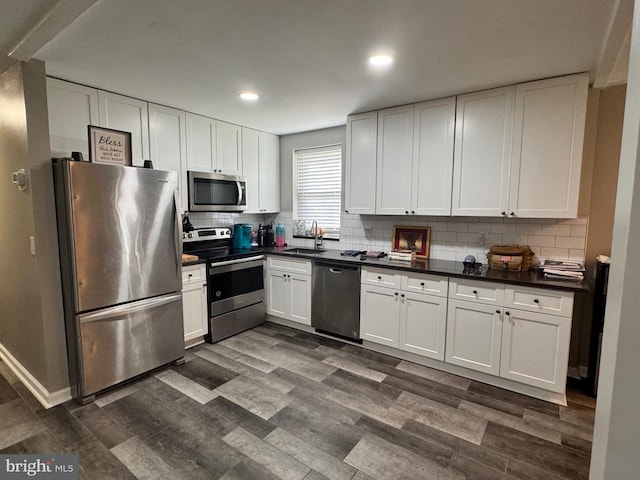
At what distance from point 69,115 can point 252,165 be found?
78.4 inches

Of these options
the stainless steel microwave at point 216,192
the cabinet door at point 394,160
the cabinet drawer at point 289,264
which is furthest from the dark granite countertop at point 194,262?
the cabinet door at point 394,160

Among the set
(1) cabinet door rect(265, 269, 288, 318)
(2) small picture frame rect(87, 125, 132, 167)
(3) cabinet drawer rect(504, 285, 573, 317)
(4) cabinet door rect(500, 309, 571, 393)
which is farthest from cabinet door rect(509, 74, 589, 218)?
(2) small picture frame rect(87, 125, 132, 167)

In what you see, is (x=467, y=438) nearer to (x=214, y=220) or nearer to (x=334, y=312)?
(x=334, y=312)

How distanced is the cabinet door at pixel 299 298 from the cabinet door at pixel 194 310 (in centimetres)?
96

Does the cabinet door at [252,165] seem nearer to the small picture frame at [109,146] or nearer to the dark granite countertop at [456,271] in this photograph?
the dark granite countertop at [456,271]

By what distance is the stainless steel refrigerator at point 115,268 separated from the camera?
7.75 ft

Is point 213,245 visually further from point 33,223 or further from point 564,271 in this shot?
point 564,271

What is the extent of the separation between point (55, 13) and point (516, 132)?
315 centimetres

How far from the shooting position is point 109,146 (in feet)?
8.87

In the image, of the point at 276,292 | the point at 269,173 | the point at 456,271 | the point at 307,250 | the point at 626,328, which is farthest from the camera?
the point at 269,173

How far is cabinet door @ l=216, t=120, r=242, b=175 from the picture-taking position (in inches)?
152

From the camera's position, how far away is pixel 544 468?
188 centimetres

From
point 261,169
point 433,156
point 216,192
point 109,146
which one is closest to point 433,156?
point 433,156

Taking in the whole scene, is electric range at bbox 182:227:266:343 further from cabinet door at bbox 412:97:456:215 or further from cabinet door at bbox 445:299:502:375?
cabinet door at bbox 445:299:502:375
